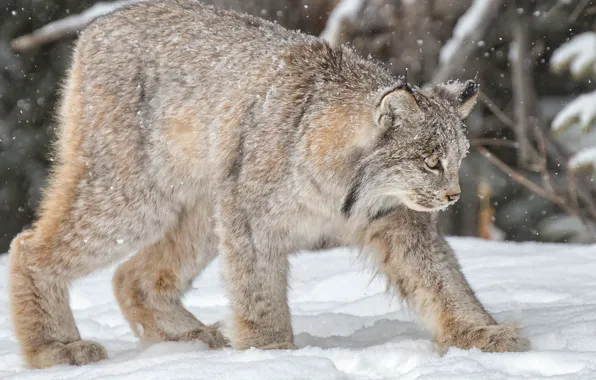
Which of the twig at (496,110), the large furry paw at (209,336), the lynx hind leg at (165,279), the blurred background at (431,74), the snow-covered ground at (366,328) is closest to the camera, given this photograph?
the snow-covered ground at (366,328)

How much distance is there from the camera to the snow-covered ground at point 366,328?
3857 mm

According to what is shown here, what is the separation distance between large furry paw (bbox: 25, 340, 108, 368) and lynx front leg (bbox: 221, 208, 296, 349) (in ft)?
2.14

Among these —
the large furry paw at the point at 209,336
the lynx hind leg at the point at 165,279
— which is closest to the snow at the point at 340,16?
the lynx hind leg at the point at 165,279

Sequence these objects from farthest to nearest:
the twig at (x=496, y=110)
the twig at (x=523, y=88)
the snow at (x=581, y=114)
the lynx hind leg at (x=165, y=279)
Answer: the twig at (x=523, y=88)
the twig at (x=496, y=110)
the snow at (x=581, y=114)
the lynx hind leg at (x=165, y=279)

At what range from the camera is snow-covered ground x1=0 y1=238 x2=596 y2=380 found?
12.7ft

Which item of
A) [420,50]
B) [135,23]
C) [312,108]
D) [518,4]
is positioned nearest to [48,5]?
[420,50]

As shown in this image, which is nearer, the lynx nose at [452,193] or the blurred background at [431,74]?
the lynx nose at [452,193]

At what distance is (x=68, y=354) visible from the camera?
4875 millimetres

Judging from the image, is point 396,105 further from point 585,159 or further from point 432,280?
point 585,159

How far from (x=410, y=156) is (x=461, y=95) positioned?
50 cm

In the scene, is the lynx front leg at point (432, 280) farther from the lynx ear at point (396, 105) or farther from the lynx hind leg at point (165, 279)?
the lynx hind leg at point (165, 279)

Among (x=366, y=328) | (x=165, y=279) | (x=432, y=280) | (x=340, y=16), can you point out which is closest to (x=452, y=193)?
(x=432, y=280)

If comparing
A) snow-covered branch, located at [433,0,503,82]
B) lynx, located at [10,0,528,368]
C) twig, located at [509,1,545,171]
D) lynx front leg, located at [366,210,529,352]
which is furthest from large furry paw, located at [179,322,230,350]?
twig, located at [509,1,545,171]

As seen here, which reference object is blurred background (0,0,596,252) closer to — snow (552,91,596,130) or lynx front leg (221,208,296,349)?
snow (552,91,596,130)
